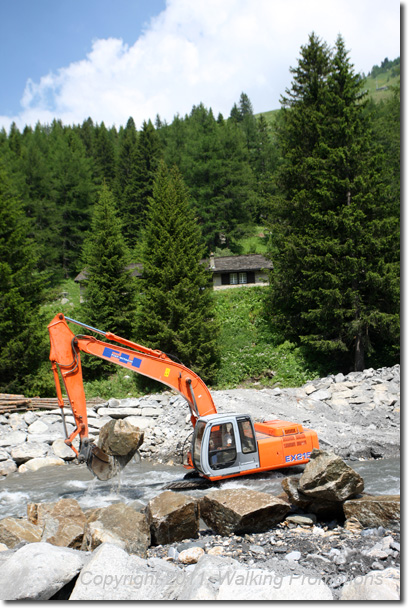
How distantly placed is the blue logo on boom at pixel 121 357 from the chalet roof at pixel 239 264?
97.9ft

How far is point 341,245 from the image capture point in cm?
2328

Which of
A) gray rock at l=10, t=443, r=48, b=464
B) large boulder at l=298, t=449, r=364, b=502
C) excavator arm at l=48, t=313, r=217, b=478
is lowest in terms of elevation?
gray rock at l=10, t=443, r=48, b=464

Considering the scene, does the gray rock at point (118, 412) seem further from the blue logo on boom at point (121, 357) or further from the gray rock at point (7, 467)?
the blue logo on boom at point (121, 357)

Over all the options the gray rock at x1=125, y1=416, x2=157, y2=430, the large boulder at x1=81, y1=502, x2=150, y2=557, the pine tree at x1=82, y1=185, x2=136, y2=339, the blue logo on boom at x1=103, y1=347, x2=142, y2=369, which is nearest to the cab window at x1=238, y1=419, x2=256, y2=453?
the blue logo on boom at x1=103, y1=347, x2=142, y2=369

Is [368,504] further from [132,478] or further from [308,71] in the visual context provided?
[308,71]

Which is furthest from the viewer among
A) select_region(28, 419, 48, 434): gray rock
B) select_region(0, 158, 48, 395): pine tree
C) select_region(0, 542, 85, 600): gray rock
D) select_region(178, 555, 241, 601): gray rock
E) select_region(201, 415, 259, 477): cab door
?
select_region(0, 158, 48, 395): pine tree

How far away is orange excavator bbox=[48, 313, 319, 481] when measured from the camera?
1012 cm

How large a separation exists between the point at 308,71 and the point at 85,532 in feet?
98.5

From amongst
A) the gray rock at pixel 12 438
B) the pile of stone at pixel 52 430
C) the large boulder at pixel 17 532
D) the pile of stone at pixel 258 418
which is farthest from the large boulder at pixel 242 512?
the gray rock at pixel 12 438

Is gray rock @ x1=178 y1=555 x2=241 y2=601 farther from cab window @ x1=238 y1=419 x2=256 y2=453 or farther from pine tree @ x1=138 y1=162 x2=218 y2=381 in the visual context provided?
pine tree @ x1=138 y1=162 x2=218 y2=381

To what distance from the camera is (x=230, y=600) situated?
484 centimetres

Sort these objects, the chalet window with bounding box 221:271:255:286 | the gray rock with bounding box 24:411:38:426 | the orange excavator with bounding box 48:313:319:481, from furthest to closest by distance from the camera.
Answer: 1. the chalet window with bounding box 221:271:255:286
2. the gray rock with bounding box 24:411:38:426
3. the orange excavator with bounding box 48:313:319:481

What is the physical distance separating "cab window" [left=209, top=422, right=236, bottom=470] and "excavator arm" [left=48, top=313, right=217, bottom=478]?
35.5 inches

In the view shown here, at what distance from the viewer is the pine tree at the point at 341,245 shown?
22.9 m
